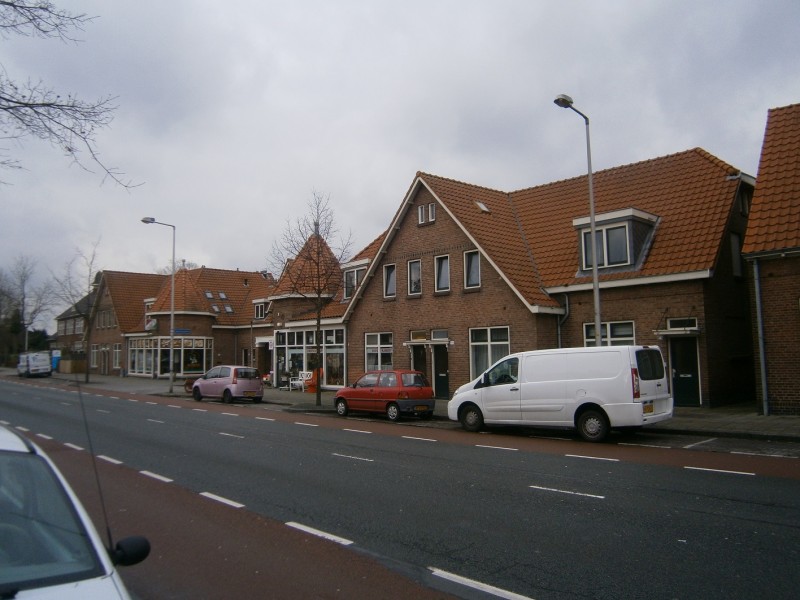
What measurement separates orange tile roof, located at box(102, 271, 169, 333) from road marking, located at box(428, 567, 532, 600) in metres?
51.7

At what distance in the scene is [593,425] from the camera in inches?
Result: 559

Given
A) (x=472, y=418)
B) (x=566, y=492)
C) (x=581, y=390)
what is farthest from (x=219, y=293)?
(x=566, y=492)

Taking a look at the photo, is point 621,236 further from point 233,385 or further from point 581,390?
point 233,385

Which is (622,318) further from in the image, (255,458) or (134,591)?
(134,591)

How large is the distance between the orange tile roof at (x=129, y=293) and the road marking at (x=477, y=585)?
5173 cm

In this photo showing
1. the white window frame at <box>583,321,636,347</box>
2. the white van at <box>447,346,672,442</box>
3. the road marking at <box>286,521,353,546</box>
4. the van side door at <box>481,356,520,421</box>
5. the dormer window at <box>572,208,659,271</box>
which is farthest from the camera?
the dormer window at <box>572,208,659,271</box>

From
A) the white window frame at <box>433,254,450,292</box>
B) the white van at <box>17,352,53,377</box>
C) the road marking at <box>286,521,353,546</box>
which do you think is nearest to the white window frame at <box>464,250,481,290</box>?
the white window frame at <box>433,254,450,292</box>

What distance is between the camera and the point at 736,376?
20.2 m

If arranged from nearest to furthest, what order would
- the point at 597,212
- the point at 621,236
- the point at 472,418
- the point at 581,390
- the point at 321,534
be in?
1. the point at 321,534
2. the point at 581,390
3. the point at 472,418
4. the point at 621,236
5. the point at 597,212

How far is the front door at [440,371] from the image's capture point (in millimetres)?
24625

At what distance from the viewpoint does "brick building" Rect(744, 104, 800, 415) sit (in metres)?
16.5

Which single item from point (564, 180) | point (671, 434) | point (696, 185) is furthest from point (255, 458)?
point (564, 180)

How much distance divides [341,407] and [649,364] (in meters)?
10.3

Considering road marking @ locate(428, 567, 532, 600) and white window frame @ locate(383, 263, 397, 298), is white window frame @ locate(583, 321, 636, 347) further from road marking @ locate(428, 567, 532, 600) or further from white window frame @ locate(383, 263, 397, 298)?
road marking @ locate(428, 567, 532, 600)
